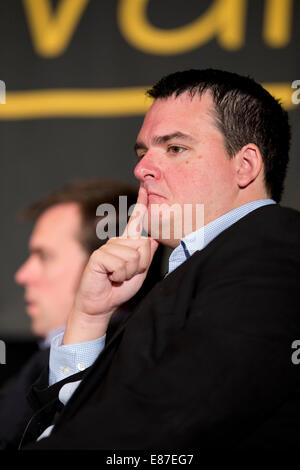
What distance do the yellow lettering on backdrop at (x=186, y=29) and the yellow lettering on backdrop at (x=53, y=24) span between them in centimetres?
23

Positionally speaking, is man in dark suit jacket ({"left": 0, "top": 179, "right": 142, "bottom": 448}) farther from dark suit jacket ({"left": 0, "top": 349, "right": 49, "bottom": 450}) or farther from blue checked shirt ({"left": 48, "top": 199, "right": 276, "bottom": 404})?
blue checked shirt ({"left": 48, "top": 199, "right": 276, "bottom": 404})

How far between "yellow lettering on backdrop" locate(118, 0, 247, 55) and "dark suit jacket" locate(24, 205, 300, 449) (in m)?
1.83

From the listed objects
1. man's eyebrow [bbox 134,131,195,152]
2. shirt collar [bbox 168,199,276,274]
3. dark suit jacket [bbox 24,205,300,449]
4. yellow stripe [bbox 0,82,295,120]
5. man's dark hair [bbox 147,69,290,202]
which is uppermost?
yellow stripe [bbox 0,82,295,120]

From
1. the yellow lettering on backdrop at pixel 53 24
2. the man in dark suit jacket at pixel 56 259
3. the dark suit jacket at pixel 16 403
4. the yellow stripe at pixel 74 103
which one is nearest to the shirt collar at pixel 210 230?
the dark suit jacket at pixel 16 403

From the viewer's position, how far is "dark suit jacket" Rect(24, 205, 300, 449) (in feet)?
2.87

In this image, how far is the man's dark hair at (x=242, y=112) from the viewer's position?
54.1 inches

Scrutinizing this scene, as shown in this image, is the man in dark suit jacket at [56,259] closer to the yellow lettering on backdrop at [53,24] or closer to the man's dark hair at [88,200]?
the man's dark hair at [88,200]

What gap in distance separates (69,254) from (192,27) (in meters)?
1.25

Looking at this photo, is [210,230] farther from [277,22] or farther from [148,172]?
[277,22]

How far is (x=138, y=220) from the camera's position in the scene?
1412 millimetres

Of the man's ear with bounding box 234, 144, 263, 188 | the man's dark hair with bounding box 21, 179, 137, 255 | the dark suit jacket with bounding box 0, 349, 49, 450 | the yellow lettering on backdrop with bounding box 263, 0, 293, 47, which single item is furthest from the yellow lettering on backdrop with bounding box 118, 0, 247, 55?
the dark suit jacket with bounding box 0, 349, 49, 450

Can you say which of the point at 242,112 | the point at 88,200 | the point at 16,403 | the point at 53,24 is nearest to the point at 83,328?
the point at 242,112

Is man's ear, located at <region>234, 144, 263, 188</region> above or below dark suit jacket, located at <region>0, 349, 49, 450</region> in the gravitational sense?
above

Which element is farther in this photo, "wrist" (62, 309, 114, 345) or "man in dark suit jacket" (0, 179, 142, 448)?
"man in dark suit jacket" (0, 179, 142, 448)
